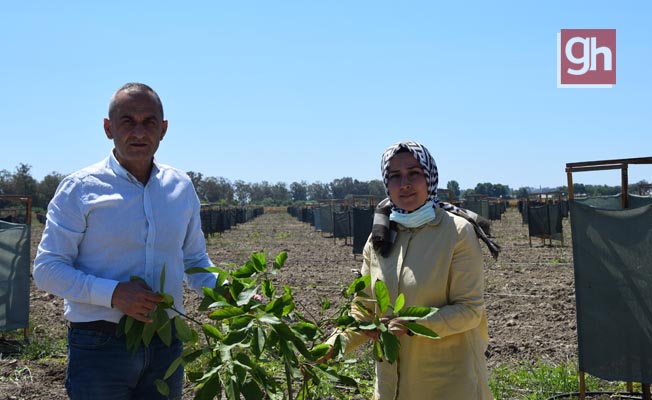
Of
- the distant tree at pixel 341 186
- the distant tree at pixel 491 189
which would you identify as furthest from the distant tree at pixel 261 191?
the distant tree at pixel 491 189

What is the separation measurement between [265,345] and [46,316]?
756cm

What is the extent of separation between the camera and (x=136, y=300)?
1.86 m

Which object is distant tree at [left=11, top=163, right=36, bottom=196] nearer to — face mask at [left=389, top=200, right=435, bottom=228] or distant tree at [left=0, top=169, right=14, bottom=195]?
distant tree at [left=0, top=169, right=14, bottom=195]

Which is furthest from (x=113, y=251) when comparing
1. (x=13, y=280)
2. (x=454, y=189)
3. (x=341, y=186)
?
(x=341, y=186)

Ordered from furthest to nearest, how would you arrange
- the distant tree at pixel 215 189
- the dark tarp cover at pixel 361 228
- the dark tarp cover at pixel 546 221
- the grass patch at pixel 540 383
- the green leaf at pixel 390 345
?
the distant tree at pixel 215 189
the dark tarp cover at pixel 546 221
the dark tarp cover at pixel 361 228
the grass patch at pixel 540 383
the green leaf at pixel 390 345

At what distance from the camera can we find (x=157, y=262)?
211cm

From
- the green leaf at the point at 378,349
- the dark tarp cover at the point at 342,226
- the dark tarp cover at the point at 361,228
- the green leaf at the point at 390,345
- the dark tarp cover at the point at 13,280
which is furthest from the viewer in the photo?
the dark tarp cover at the point at 342,226

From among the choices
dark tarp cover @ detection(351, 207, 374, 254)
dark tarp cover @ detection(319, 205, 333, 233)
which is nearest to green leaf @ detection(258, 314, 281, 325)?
dark tarp cover @ detection(351, 207, 374, 254)

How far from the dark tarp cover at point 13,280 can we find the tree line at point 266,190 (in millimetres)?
34828

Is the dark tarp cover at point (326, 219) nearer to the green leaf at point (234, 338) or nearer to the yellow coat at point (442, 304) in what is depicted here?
the yellow coat at point (442, 304)

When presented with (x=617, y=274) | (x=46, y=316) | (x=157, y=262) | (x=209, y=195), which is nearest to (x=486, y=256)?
(x=46, y=316)

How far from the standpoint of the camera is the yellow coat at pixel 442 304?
7.16 feet

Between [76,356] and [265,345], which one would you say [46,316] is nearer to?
[76,356]

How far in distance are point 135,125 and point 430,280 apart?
3.71ft
